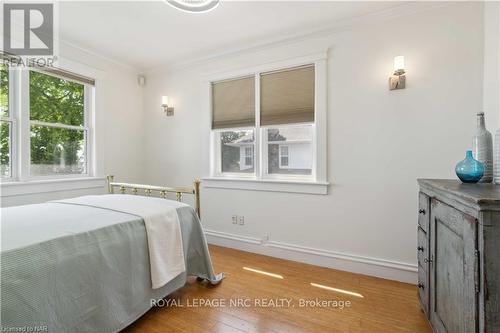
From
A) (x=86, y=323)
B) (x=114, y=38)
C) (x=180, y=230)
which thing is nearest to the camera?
(x=86, y=323)

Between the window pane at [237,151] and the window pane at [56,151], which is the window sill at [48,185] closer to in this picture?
the window pane at [56,151]

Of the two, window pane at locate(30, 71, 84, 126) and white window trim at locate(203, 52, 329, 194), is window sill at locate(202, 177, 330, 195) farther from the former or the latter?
window pane at locate(30, 71, 84, 126)

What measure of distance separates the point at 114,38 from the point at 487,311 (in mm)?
3696

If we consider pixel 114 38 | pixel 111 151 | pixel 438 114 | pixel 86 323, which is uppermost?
pixel 114 38

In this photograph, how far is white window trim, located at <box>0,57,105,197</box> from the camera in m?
2.48

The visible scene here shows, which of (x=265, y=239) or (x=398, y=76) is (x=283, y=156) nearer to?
(x=265, y=239)

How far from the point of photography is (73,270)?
1.23 m

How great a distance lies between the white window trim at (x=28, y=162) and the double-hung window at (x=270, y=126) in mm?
1528

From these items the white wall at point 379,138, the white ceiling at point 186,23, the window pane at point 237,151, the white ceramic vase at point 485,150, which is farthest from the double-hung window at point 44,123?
the white ceramic vase at point 485,150

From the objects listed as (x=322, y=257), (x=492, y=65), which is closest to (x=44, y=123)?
(x=322, y=257)

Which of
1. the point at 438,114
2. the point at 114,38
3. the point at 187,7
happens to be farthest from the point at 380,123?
the point at 114,38

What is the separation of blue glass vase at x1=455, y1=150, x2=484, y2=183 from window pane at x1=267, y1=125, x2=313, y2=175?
56.1 inches

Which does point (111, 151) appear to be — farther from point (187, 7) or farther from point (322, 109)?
point (322, 109)

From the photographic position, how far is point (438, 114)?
6.91 feet
